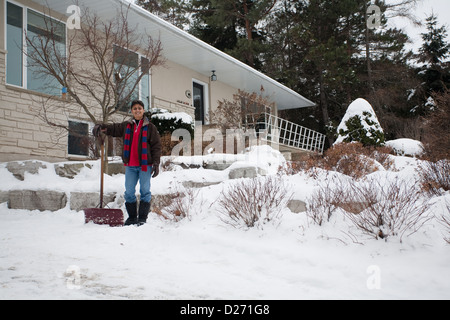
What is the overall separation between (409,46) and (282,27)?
22.0ft

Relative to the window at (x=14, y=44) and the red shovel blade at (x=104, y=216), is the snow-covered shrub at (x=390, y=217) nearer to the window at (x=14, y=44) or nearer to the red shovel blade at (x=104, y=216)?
the red shovel blade at (x=104, y=216)

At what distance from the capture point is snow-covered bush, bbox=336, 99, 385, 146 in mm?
10273

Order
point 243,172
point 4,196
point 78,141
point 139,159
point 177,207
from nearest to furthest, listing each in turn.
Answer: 1. point 177,207
2. point 139,159
3. point 4,196
4. point 243,172
5. point 78,141

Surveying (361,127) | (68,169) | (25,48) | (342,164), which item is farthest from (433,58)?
(68,169)

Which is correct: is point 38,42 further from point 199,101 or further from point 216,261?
point 216,261

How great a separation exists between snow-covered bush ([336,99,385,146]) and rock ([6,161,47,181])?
7.49 m

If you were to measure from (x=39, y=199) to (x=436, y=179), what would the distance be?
220 inches

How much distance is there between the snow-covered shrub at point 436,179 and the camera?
14.3ft

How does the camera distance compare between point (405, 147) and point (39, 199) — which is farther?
point (405, 147)

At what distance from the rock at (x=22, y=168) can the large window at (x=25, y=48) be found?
2.08 m

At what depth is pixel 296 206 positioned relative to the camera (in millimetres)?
4852

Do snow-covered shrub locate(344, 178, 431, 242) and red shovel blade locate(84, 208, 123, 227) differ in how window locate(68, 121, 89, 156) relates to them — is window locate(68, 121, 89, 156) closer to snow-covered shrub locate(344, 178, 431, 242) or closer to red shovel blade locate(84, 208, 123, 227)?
red shovel blade locate(84, 208, 123, 227)

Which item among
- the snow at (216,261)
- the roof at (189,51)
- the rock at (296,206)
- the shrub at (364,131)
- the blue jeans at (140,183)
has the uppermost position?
the roof at (189,51)

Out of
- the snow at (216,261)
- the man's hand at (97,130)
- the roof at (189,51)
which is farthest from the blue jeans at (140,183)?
the roof at (189,51)
